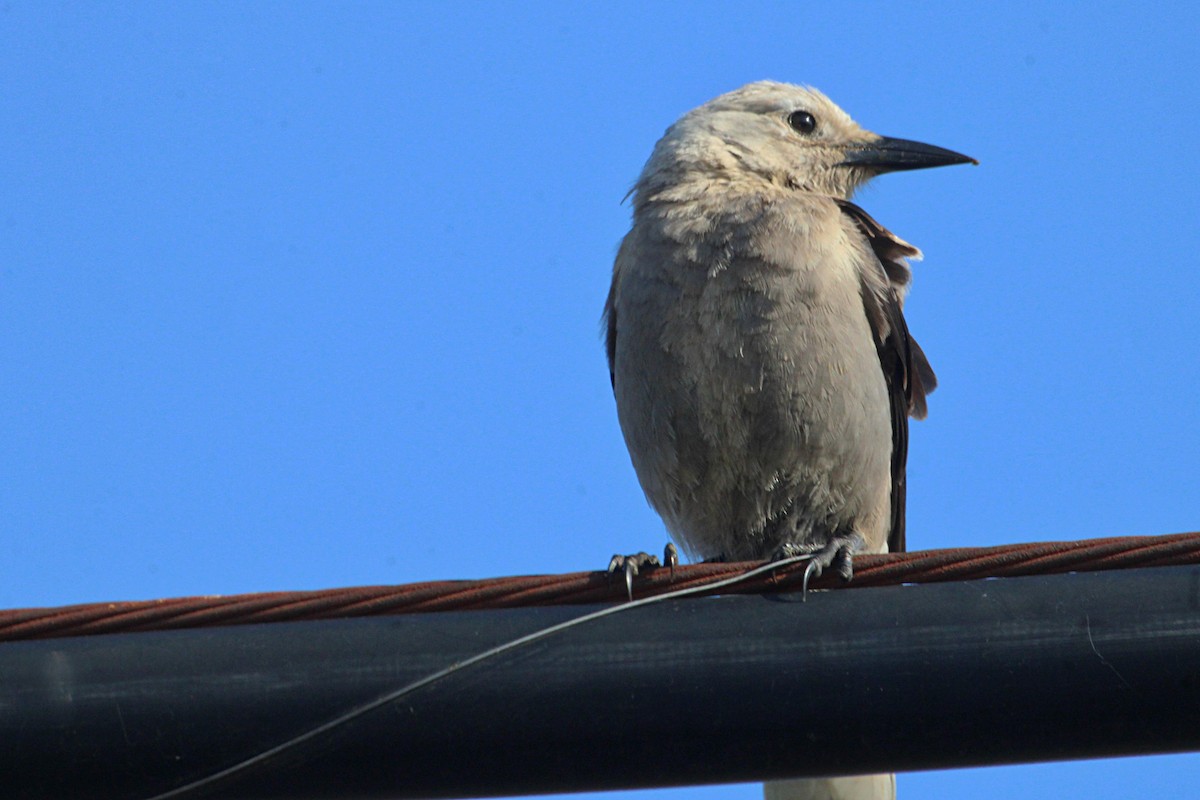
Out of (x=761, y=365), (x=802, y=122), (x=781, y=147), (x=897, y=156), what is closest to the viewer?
(x=761, y=365)

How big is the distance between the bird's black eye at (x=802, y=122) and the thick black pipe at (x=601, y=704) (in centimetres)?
438

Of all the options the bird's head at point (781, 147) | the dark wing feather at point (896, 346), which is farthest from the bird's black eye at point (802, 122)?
the dark wing feather at point (896, 346)

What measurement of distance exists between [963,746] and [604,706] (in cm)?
72

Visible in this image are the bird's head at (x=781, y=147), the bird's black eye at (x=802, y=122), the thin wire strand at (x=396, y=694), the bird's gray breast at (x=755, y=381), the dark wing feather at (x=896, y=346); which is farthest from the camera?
the bird's black eye at (x=802, y=122)

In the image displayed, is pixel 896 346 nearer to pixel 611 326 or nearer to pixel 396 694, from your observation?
pixel 611 326

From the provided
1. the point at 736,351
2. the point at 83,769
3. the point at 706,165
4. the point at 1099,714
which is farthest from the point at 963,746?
the point at 706,165

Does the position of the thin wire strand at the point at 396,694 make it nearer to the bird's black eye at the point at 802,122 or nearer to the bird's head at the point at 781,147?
the bird's head at the point at 781,147

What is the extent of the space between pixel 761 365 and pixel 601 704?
2.73 meters

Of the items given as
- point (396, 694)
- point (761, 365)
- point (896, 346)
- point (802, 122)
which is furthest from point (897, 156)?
point (396, 694)

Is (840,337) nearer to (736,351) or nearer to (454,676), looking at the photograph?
(736,351)

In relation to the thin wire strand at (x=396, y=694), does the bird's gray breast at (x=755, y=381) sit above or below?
above

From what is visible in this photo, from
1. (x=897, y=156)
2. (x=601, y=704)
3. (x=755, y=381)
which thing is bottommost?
(x=601, y=704)

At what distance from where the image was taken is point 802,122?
7.21m

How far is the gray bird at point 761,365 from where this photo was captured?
5672 millimetres
